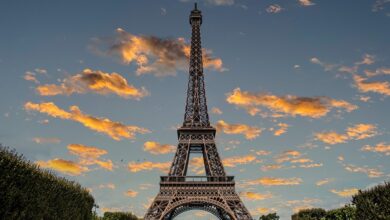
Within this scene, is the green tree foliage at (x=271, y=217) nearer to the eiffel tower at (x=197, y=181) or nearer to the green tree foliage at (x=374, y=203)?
the eiffel tower at (x=197, y=181)

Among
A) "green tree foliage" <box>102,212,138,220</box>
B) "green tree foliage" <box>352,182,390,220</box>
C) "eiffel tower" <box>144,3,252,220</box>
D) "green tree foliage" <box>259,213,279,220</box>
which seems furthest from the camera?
"green tree foliage" <box>259,213,279,220</box>

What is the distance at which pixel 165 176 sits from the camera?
204ft

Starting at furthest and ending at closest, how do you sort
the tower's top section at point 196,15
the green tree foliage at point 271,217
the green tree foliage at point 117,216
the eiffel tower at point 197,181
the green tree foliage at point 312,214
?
the green tree foliage at point 271,217 < the tower's top section at point 196,15 < the eiffel tower at point 197,181 < the green tree foliage at point 312,214 < the green tree foliage at point 117,216

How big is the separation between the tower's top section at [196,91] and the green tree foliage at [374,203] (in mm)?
39616

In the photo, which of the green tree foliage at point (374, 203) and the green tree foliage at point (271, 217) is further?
the green tree foliage at point (271, 217)

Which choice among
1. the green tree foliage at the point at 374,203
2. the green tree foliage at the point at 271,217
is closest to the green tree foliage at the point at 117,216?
the green tree foliage at the point at 374,203

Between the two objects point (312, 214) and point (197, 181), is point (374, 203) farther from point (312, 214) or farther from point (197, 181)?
point (197, 181)

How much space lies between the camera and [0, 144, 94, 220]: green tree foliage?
19.8 metres

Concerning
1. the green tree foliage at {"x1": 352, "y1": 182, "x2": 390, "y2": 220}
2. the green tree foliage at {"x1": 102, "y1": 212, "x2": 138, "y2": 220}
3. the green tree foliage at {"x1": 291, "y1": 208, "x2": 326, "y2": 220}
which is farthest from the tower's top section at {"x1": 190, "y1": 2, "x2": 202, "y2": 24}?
the green tree foliage at {"x1": 352, "y1": 182, "x2": 390, "y2": 220}

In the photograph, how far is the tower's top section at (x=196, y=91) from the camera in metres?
70.1

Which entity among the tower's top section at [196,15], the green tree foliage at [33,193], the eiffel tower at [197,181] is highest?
the tower's top section at [196,15]

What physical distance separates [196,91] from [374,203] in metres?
45.7

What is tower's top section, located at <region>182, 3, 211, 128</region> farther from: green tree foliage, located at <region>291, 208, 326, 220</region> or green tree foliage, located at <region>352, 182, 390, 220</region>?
green tree foliage, located at <region>352, 182, 390, 220</region>

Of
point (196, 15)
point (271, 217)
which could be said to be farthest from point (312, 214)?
point (271, 217)
